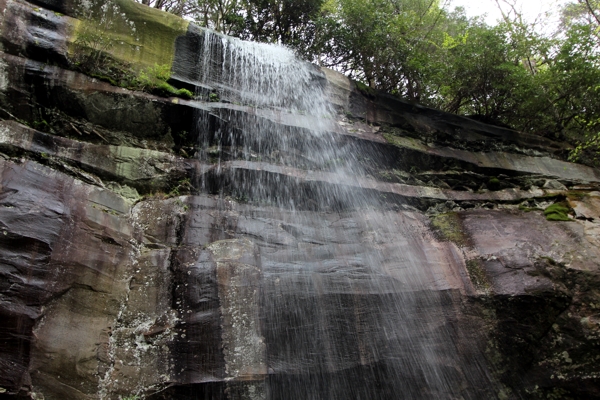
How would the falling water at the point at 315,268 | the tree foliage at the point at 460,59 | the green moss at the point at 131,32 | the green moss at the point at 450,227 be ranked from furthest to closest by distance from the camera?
the tree foliage at the point at 460,59
the green moss at the point at 131,32
the green moss at the point at 450,227
the falling water at the point at 315,268

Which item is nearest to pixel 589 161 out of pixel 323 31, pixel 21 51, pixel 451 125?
pixel 451 125

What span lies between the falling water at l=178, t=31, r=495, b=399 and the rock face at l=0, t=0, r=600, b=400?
0.03 m

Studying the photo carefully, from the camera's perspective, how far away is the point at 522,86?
1126cm

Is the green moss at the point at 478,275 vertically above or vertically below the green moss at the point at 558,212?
below

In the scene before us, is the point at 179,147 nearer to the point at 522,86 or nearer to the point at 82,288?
the point at 82,288

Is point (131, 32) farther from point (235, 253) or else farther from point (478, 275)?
point (478, 275)

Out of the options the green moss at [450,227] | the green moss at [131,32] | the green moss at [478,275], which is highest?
the green moss at [131,32]

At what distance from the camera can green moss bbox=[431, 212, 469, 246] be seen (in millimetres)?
7859

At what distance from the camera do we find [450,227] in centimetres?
812

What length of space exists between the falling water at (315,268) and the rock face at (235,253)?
34 millimetres

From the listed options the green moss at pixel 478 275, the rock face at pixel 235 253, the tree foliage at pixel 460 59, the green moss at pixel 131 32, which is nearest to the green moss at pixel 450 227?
the rock face at pixel 235 253

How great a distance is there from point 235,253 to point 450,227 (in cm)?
448

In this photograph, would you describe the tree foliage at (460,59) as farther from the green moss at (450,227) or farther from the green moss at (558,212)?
the green moss at (450,227)

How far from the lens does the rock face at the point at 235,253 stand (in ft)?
17.6
